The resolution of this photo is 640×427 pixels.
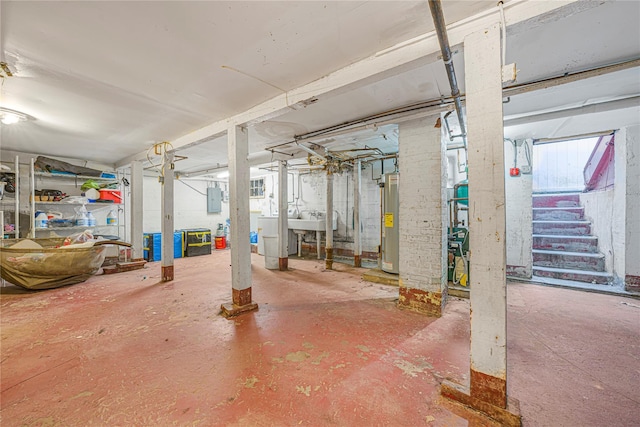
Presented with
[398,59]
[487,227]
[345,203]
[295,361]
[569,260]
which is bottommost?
[295,361]

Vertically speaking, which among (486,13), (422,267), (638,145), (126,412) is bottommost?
(126,412)

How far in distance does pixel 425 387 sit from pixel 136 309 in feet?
11.4

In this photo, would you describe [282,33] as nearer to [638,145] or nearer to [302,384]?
[302,384]

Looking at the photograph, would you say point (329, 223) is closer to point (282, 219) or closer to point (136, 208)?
point (282, 219)

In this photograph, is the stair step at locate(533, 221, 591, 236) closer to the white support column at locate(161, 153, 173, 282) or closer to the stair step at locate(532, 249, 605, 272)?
the stair step at locate(532, 249, 605, 272)

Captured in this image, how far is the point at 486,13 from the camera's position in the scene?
1.50 metres

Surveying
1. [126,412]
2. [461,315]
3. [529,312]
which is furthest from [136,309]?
[529,312]

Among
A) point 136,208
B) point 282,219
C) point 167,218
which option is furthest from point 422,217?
point 136,208

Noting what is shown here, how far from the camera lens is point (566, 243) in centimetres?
469

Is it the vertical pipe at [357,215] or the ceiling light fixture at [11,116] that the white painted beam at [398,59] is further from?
the vertical pipe at [357,215]

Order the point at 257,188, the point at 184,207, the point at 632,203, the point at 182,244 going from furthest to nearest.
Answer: the point at 257,188 → the point at 184,207 → the point at 182,244 → the point at 632,203

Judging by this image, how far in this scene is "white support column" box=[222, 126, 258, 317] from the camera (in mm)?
3074

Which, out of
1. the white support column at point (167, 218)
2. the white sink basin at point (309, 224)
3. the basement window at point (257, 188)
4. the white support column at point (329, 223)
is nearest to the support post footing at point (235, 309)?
the white support column at point (167, 218)

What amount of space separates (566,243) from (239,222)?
5999 millimetres
